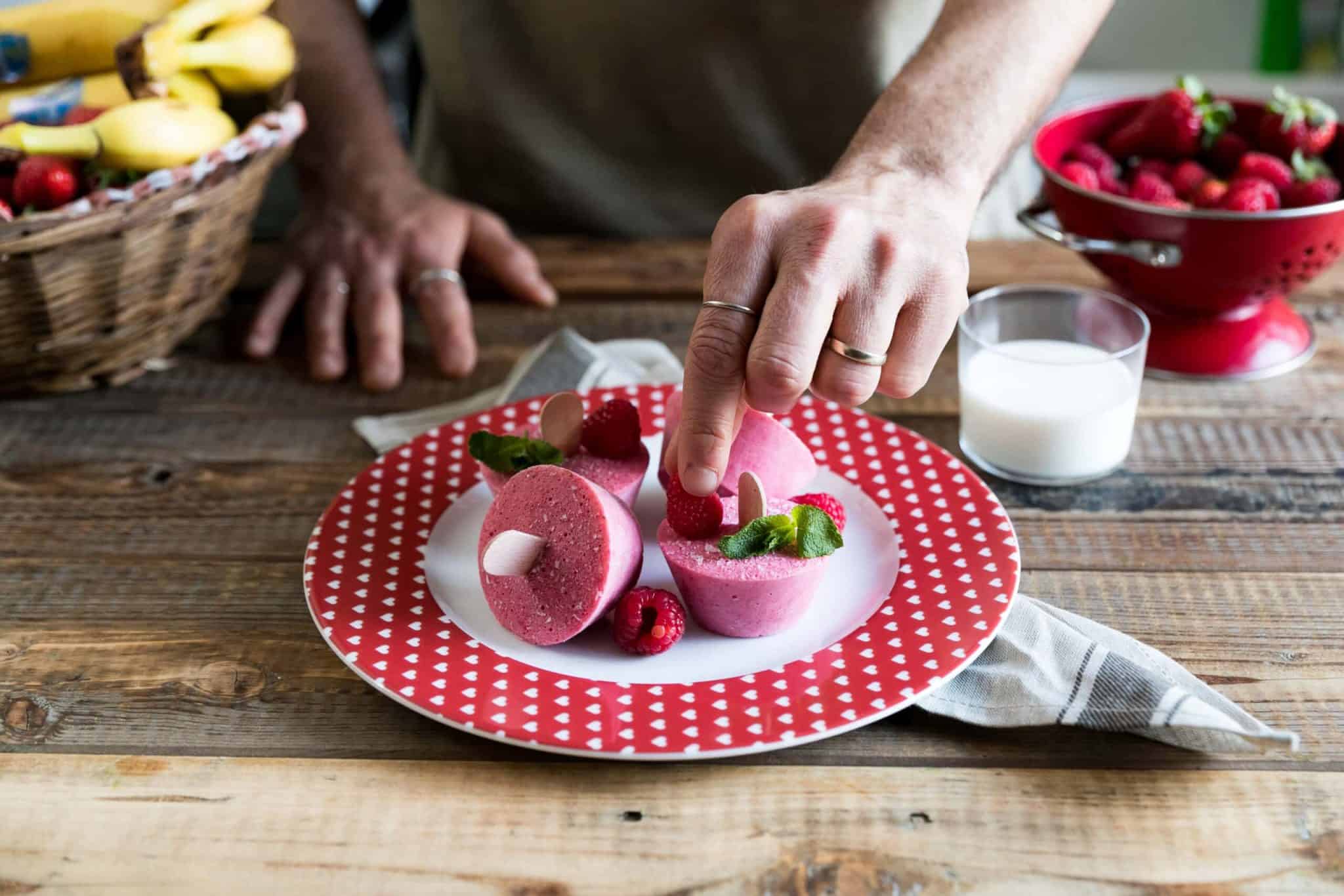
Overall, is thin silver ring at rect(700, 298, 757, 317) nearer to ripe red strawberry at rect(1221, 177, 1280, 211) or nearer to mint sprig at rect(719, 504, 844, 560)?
mint sprig at rect(719, 504, 844, 560)

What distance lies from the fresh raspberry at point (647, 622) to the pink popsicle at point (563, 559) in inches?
0.8

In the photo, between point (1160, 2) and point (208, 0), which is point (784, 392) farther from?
point (1160, 2)

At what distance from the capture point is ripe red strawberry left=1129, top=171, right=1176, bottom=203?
140cm

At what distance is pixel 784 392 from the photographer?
982 millimetres

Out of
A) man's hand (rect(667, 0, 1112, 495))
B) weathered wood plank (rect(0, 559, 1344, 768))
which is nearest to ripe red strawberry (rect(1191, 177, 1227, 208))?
man's hand (rect(667, 0, 1112, 495))

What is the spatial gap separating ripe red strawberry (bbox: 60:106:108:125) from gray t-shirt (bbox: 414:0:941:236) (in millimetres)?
599

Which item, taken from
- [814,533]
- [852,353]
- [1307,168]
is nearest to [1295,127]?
[1307,168]

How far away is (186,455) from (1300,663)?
1134 millimetres

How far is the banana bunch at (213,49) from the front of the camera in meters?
1.36

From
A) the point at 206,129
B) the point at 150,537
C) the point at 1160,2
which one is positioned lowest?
the point at 1160,2

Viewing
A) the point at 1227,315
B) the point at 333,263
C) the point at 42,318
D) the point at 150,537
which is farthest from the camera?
the point at 333,263

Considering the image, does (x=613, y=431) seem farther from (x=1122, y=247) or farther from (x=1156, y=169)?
(x=1156, y=169)

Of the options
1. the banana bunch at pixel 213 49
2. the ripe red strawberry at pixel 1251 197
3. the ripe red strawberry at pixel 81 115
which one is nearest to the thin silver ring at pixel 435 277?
the banana bunch at pixel 213 49

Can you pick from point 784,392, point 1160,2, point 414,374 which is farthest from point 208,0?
point 1160,2
